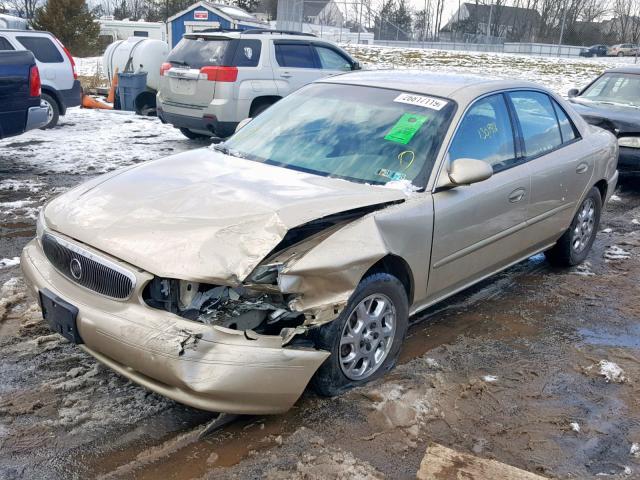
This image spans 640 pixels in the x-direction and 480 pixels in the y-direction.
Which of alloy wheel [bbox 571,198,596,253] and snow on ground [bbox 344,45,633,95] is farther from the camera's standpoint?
snow on ground [bbox 344,45,633,95]

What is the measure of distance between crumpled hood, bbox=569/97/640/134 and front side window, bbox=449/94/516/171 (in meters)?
4.91

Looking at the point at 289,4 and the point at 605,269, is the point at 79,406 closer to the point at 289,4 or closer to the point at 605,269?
the point at 605,269

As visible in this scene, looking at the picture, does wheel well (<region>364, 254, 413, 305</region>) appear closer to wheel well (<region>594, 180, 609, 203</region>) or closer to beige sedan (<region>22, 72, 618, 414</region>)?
beige sedan (<region>22, 72, 618, 414</region>)

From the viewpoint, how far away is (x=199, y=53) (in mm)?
10070

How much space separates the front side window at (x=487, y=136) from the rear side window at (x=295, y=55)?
6761 mm

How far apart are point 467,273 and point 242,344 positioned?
74.7 inches

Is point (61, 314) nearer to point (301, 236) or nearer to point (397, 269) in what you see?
point (301, 236)

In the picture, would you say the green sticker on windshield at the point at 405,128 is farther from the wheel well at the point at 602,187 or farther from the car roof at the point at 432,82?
the wheel well at the point at 602,187

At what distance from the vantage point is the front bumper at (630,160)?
28.0 ft

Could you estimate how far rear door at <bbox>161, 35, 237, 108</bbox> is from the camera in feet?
31.9

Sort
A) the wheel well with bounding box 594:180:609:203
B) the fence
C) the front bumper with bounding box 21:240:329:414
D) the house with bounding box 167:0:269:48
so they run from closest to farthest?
the front bumper with bounding box 21:240:329:414
the wheel well with bounding box 594:180:609:203
the house with bounding box 167:0:269:48
the fence

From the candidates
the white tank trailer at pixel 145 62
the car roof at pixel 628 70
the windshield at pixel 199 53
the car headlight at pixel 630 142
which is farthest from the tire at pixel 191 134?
the car roof at pixel 628 70

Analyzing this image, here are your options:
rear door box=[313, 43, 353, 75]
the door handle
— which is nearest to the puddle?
the door handle

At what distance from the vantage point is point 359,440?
3074 mm
